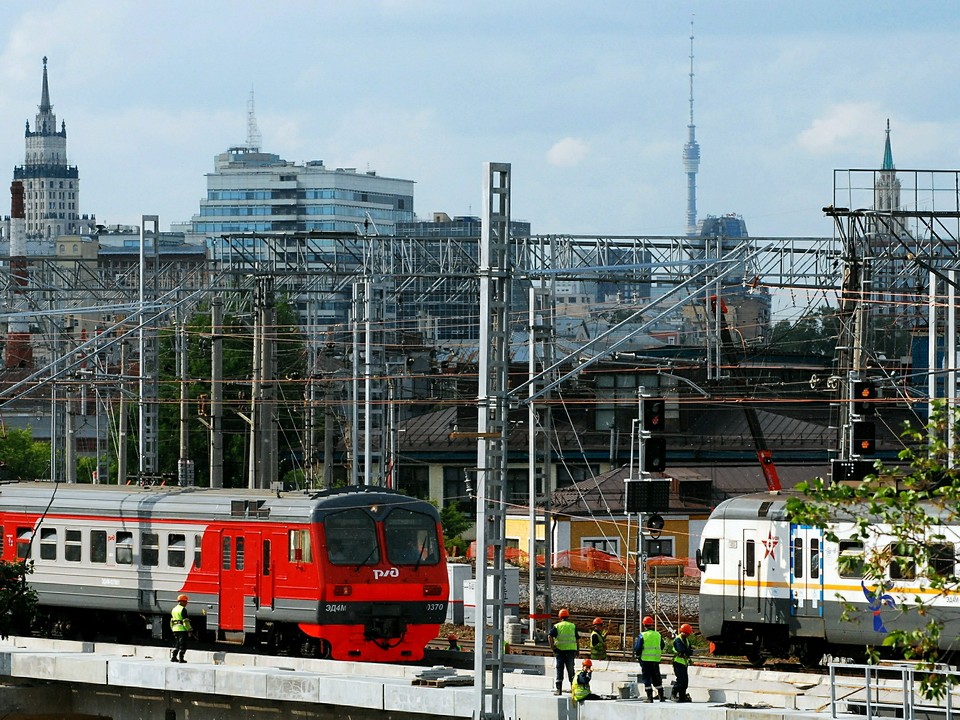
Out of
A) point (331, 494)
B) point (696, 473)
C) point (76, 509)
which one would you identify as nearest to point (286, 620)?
point (331, 494)

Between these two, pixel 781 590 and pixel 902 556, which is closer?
pixel 902 556

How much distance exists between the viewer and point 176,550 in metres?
32.1

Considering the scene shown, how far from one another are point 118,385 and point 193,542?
2386 centimetres

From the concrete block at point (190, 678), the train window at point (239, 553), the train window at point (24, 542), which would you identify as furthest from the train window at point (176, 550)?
the concrete block at point (190, 678)

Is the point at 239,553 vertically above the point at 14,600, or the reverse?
the point at 239,553

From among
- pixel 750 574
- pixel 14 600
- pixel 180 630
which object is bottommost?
pixel 180 630

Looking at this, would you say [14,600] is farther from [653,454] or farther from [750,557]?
[750,557]

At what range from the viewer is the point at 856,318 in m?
33.7

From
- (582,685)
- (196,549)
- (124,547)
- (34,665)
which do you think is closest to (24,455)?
(124,547)

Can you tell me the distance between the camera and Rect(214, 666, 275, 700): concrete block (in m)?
26.7

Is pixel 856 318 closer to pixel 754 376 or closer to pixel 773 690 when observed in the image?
pixel 773 690

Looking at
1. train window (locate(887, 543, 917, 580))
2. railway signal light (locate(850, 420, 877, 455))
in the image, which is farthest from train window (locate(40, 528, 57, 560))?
train window (locate(887, 543, 917, 580))

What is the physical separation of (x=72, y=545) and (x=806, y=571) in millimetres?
13581

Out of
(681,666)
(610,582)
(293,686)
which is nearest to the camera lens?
(681,666)
